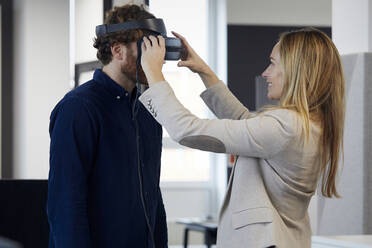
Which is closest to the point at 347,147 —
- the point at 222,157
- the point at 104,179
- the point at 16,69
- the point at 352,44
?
the point at 352,44

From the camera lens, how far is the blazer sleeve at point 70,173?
1.70 m

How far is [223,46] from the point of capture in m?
7.92

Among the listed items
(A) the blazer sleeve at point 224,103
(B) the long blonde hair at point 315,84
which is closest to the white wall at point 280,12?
(A) the blazer sleeve at point 224,103

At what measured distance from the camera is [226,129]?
168 cm

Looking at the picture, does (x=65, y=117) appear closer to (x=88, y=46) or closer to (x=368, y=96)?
(x=88, y=46)

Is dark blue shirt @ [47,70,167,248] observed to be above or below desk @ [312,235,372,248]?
above

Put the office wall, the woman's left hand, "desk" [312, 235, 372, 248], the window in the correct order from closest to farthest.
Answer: the woman's left hand
"desk" [312, 235, 372, 248]
the office wall
the window

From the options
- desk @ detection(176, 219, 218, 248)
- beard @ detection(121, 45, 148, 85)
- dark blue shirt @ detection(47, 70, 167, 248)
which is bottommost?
desk @ detection(176, 219, 218, 248)

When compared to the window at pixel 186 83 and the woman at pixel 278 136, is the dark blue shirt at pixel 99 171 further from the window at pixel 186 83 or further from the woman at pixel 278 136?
the window at pixel 186 83

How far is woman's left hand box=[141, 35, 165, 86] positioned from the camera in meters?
1.76

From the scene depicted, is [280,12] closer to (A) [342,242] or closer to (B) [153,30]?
(A) [342,242]

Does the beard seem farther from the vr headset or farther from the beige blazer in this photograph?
the beige blazer

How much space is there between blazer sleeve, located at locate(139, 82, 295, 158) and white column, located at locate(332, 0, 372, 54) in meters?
2.28

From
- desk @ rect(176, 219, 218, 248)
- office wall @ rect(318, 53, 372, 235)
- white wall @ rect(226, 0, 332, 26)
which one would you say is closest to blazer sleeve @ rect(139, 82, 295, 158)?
office wall @ rect(318, 53, 372, 235)
